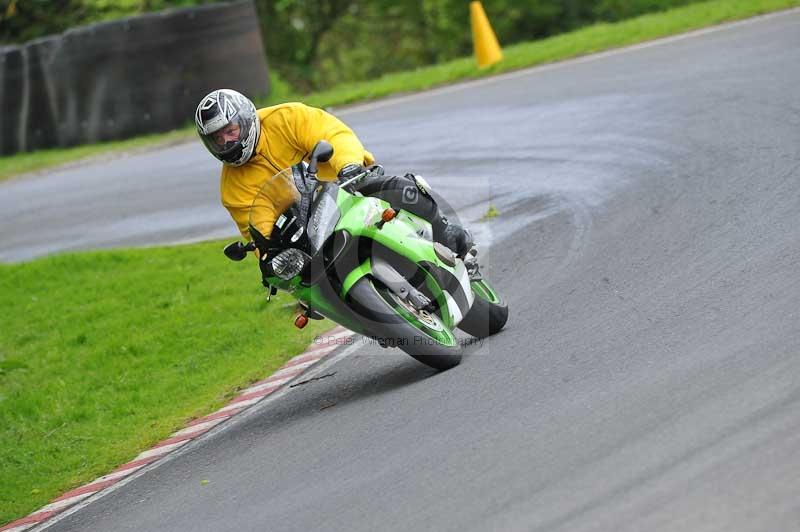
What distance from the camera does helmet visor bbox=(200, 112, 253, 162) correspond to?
778 centimetres

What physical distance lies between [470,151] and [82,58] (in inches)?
370

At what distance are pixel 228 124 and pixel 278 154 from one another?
569mm

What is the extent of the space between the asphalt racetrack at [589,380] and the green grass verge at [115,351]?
83 cm

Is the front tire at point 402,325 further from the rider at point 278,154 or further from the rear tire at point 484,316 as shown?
the rider at point 278,154

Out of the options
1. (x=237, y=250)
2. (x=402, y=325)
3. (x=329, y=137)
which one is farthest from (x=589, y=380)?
(x=329, y=137)

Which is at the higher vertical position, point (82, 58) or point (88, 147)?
point (82, 58)

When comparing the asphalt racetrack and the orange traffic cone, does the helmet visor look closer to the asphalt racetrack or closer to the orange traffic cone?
the asphalt racetrack

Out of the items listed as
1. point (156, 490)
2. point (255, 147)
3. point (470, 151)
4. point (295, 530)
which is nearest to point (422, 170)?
point (470, 151)

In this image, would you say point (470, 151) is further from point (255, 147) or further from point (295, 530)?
point (295, 530)

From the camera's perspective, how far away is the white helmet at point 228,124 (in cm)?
771

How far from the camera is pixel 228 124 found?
7750 millimetres

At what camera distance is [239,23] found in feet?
74.7

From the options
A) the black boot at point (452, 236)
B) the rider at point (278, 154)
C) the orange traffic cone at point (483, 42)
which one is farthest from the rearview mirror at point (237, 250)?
the orange traffic cone at point (483, 42)

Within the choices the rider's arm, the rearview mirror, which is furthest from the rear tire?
the rearview mirror
